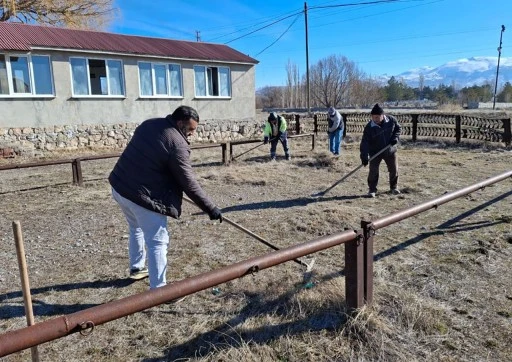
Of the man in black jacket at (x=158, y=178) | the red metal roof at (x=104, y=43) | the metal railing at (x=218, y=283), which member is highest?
the red metal roof at (x=104, y=43)

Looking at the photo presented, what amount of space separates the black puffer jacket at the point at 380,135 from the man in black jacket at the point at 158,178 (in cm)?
448

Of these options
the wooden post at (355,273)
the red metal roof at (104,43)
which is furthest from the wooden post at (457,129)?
the wooden post at (355,273)

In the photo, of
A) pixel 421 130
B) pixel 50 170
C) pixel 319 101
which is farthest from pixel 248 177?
pixel 319 101

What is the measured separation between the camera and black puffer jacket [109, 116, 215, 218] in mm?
3111

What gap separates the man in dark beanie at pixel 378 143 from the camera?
6992mm

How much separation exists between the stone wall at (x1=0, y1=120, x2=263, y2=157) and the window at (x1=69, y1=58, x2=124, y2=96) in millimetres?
1274

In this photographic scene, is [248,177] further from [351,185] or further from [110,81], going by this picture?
[110,81]

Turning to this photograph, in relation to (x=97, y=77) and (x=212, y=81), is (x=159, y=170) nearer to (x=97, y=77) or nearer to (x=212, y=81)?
(x=97, y=77)

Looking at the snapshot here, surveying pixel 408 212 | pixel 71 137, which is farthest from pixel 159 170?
pixel 71 137

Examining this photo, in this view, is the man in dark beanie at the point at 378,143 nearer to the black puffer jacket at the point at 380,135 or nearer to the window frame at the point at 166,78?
the black puffer jacket at the point at 380,135

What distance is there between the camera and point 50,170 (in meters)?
11.0

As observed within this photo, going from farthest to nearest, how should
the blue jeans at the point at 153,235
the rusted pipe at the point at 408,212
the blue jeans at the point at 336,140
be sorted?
the blue jeans at the point at 336,140 < the blue jeans at the point at 153,235 < the rusted pipe at the point at 408,212

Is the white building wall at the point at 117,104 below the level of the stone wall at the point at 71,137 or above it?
above

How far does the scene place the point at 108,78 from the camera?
1529 cm
